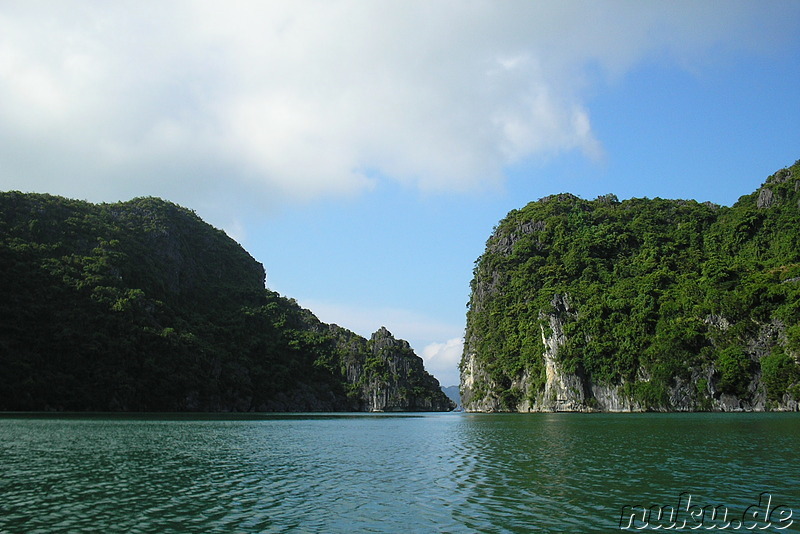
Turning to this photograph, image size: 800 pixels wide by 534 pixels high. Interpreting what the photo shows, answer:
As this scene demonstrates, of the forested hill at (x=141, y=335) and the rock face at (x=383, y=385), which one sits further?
the rock face at (x=383, y=385)

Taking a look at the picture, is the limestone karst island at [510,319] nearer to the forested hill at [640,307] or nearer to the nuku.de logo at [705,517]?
the forested hill at [640,307]

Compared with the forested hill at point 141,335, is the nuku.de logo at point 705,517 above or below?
below

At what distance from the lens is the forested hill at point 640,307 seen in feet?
300

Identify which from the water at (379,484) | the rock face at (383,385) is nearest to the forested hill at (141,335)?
the rock face at (383,385)

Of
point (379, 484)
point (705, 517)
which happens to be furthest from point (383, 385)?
point (705, 517)

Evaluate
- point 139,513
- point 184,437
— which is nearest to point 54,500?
point 139,513

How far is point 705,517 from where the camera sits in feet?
51.1

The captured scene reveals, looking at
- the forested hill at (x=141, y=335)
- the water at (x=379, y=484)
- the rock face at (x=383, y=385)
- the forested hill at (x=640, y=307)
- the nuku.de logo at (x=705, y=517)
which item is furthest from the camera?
the rock face at (x=383, y=385)

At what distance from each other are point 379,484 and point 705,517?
11.1m

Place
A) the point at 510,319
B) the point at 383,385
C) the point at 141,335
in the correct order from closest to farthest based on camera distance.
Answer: the point at 141,335
the point at 510,319
the point at 383,385

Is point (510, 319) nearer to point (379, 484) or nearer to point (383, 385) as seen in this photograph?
point (383, 385)

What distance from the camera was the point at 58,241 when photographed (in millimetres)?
132750

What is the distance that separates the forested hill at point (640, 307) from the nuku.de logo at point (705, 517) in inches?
3173

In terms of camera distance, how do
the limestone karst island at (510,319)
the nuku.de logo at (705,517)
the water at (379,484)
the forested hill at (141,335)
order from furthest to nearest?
the forested hill at (141,335)
the limestone karst island at (510,319)
the water at (379,484)
the nuku.de logo at (705,517)
